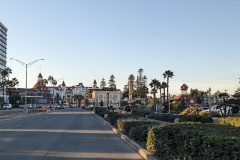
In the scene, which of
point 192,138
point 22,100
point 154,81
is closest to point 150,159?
point 192,138

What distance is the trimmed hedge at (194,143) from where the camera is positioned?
6.74m

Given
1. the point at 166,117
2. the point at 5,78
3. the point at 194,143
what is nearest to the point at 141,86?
the point at 5,78

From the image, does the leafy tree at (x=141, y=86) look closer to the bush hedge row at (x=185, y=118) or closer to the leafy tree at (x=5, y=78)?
the leafy tree at (x=5, y=78)

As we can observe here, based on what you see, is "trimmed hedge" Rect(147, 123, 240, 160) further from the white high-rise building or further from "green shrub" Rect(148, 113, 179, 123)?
the white high-rise building

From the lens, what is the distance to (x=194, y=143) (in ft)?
26.3

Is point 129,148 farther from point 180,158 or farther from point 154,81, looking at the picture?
point 154,81

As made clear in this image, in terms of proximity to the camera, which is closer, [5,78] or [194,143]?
[194,143]

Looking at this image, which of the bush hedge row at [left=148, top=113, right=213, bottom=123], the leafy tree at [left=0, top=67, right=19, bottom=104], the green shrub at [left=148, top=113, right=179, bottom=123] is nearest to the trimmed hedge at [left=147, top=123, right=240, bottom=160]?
the bush hedge row at [left=148, top=113, right=213, bottom=123]

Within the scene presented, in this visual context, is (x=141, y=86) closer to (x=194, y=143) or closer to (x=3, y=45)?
(x=3, y=45)

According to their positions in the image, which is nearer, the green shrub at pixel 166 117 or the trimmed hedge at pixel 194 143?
the trimmed hedge at pixel 194 143

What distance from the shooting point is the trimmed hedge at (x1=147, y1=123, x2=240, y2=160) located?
6.74m

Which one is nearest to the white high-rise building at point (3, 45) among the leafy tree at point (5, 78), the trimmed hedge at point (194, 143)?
the leafy tree at point (5, 78)

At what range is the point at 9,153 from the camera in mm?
13266

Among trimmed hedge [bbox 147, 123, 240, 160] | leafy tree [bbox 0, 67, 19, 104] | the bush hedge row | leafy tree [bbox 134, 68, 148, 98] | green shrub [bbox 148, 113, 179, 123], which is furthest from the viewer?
leafy tree [bbox 134, 68, 148, 98]
